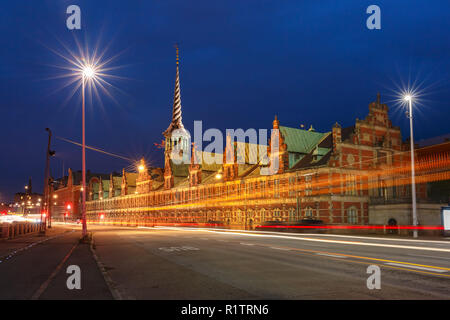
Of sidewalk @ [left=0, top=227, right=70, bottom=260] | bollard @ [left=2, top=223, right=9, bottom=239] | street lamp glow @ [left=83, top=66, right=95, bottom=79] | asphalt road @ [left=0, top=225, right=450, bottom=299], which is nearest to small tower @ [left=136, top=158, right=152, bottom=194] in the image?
sidewalk @ [left=0, top=227, right=70, bottom=260]

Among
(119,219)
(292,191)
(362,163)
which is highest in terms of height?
(362,163)

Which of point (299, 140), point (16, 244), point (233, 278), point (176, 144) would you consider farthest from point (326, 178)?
point (176, 144)

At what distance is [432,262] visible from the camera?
15.0 meters

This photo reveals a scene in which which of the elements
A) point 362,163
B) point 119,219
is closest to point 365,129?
point 362,163

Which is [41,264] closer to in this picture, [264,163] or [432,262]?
[432,262]

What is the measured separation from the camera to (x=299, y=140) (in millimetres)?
64938

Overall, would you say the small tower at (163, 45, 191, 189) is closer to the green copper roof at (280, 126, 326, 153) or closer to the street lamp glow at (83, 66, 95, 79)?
the green copper roof at (280, 126, 326, 153)

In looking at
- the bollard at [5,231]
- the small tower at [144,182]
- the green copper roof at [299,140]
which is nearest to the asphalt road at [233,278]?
the bollard at [5,231]

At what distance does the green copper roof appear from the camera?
6319 centimetres

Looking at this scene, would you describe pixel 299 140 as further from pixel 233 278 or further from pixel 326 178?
pixel 233 278

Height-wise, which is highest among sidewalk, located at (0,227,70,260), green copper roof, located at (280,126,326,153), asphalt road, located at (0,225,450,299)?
green copper roof, located at (280,126,326,153)

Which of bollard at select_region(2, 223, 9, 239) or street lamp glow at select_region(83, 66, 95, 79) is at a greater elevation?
street lamp glow at select_region(83, 66, 95, 79)
